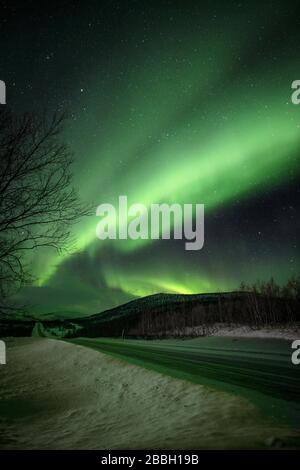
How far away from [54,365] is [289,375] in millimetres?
13739

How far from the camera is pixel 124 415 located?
26.0 feet

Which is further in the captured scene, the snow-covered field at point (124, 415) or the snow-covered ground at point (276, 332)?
the snow-covered ground at point (276, 332)

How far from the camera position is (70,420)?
27.0ft

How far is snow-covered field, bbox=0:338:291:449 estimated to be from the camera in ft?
16.0

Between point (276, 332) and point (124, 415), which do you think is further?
point (276, 332)

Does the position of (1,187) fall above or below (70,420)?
above

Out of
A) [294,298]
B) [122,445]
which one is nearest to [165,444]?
[122,445]

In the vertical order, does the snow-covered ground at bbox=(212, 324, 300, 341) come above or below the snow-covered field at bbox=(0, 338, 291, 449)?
below

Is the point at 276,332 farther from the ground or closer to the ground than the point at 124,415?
closer to the ground

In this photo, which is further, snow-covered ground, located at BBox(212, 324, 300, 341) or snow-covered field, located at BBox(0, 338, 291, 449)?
snow-covered ground, located at BBox(212, 324, 300, 341)

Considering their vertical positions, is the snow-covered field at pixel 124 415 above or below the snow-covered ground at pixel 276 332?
above

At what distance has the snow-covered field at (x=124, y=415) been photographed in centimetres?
488
